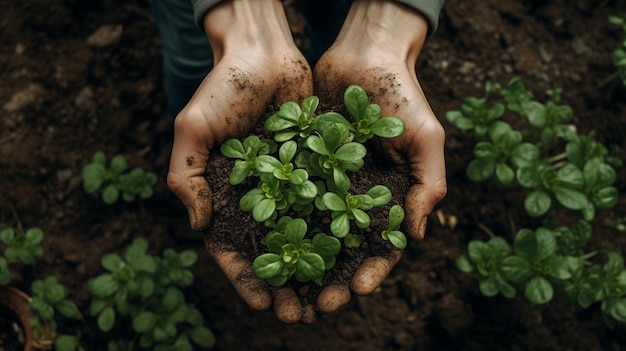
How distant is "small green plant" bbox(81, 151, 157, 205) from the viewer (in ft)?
7.46

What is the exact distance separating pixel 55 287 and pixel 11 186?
574mm

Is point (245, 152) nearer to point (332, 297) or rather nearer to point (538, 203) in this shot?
point (332, 297)

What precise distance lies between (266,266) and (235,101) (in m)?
0.46

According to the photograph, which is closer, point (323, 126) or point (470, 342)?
point (323, 126)

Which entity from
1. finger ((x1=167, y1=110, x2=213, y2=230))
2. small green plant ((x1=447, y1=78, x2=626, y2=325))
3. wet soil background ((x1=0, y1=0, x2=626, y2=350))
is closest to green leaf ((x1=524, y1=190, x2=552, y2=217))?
small green plant ((x1=447, y1=78, x2=626, y2=325))

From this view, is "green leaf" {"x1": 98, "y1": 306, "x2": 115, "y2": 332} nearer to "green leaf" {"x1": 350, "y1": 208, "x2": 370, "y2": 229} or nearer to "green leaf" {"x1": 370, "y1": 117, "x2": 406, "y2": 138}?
"green leaf" {"x1": 350, "y1": 208, "x2": 370, "y2": 229}

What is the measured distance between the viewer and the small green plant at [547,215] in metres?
2.04

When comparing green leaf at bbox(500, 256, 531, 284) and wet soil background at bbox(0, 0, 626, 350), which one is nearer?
green leaf at bbox(500, 256, 531, 284)

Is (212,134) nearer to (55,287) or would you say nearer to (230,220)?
(230,220)

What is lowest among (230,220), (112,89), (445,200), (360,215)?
(445,200)

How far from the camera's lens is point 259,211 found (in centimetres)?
154

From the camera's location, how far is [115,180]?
232 cm

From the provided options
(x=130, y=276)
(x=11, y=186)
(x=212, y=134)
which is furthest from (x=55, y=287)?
(x=212, y=134)

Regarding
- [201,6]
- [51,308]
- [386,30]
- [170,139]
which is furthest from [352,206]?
[170,139]
